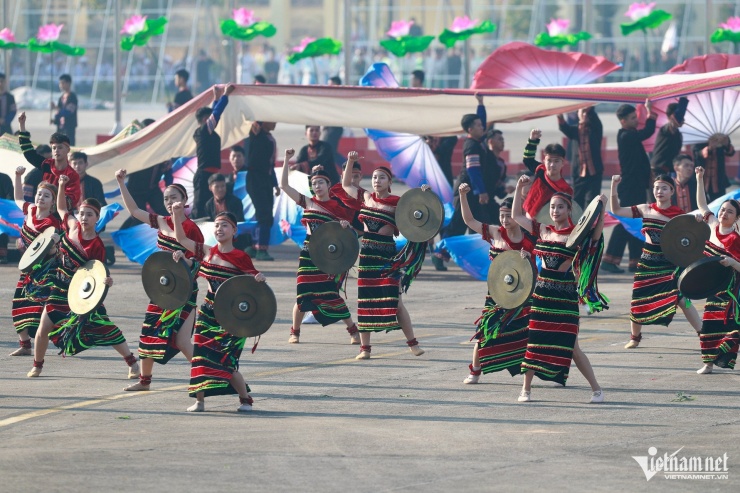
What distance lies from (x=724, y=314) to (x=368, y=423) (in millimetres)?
3270

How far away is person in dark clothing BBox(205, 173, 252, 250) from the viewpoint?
15.2 metres

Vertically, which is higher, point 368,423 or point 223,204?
point 223,204

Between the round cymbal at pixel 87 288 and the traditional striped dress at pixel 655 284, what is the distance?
438 centimetres

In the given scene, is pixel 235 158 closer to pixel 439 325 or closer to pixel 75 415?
pixel 439 325

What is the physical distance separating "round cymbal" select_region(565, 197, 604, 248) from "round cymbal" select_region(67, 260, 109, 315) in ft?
11.1

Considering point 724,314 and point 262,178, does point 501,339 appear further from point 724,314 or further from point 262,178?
point 262,178

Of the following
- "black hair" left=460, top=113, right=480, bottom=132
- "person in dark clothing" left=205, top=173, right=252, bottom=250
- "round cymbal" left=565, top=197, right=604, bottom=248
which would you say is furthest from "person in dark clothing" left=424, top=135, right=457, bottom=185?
"round cymbal" left=565, top=197, right=604, bottom=248

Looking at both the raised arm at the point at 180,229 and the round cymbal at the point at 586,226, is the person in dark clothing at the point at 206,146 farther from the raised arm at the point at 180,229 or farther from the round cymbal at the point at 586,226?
the round cymbal at the point at 586,226

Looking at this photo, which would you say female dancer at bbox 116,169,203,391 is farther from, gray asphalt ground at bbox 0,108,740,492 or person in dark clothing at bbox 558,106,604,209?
person in dark clothing at bbox 558,106,604,209

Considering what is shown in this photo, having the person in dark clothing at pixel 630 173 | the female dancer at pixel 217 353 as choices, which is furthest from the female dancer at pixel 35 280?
the person in dark clothing at pixel 630 173

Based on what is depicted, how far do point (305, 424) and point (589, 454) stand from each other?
1898mm

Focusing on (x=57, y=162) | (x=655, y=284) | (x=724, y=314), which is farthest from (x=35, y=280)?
(x=724, y=314)

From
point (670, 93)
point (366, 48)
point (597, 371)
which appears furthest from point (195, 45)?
point (597, 371)

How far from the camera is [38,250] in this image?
1149 cm
